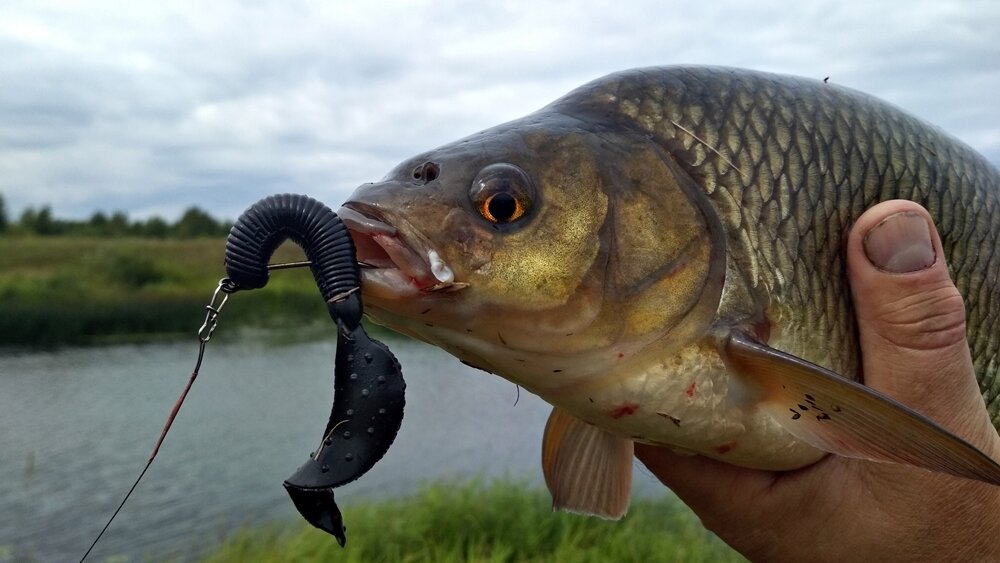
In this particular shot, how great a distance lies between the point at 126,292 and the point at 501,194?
1185 inches

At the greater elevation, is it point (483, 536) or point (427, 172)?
point (427, 172)

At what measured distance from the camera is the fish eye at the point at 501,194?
1.50 m

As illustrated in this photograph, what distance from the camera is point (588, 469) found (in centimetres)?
215

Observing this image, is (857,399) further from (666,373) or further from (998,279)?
(998,279)

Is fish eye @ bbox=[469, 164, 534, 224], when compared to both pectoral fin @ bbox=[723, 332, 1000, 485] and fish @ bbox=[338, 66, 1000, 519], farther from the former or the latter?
pectoral fin @ bbox=[723, 332, 1000, 485]

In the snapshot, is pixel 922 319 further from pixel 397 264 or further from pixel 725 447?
pixel 397 264

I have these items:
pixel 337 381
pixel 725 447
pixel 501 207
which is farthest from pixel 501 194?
pixel 725 447

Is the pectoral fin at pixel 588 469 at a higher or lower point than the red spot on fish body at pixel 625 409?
lower

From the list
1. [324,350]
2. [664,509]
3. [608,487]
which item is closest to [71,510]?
[664,509]

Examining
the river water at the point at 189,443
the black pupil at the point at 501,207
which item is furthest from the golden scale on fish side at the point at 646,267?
the river water at the point at 189,443

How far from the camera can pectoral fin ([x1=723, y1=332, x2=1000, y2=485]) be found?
1469mm

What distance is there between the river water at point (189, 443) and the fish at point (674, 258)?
25.0 ft

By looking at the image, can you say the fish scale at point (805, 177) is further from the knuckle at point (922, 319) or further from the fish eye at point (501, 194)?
the fish eye at point (501, 194)

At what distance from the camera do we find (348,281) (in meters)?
1.39
